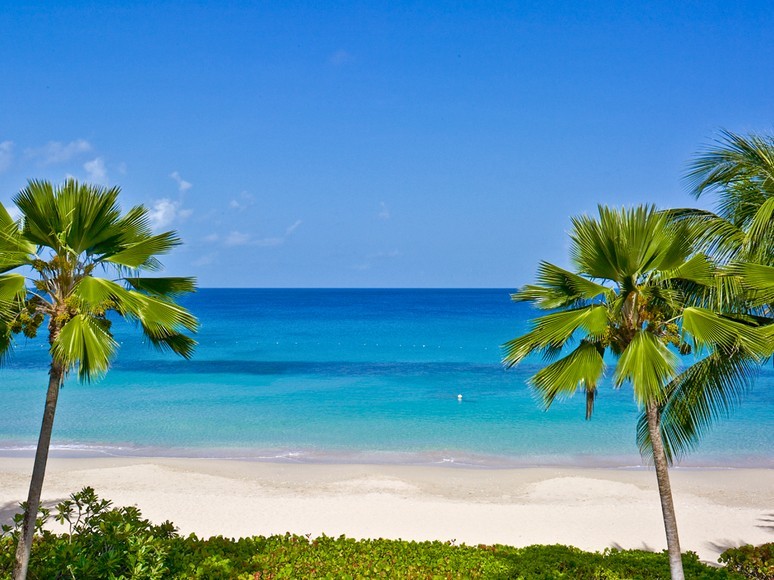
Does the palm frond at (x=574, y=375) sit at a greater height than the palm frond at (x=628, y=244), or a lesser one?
lesser

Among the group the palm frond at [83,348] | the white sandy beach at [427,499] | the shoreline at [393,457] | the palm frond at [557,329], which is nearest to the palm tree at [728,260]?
the palm frond at [557,329]

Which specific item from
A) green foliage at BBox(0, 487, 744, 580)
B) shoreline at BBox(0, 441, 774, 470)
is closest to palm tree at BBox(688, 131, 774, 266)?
green foliage at BBox(0, 487, 744, 580)

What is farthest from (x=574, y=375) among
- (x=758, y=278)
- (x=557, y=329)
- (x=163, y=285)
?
(x=163, y=285)

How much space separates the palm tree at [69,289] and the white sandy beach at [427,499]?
23.2 feet

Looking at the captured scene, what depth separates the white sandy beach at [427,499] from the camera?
41.6 ft

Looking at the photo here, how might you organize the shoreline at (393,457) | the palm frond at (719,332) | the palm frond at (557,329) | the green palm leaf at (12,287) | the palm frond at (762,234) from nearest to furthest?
the green palm leaf at (12,287), the palm frond at (719,332), the palm frond at (557,329), the palm frond at (762,234), the shoreline at (393,457)

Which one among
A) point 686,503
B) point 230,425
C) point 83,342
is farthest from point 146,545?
point 230,425

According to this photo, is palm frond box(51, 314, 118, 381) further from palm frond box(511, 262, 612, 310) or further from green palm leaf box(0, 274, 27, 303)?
palm frond box(511, 262, 612, 310)

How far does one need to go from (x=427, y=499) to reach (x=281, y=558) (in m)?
6.86

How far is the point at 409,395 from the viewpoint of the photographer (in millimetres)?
32594

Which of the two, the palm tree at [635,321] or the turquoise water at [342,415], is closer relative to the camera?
the palm tree at [635,321]

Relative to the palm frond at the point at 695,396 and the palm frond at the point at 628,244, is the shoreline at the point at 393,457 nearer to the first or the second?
the palm frond at the point at 695,396

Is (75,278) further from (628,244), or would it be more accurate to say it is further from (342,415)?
(342,415)

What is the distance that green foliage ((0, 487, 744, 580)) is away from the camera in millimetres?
7410
